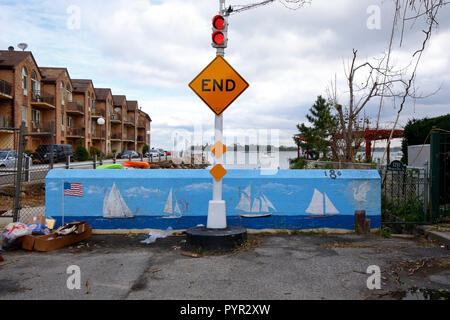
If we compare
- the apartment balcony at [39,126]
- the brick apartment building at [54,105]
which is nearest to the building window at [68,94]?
the brick apartment building at [54,105]

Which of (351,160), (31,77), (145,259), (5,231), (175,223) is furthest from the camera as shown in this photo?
(31,77)

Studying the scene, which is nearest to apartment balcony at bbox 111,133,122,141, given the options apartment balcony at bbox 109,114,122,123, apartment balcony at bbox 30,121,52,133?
apartment balcony at bbox 109,114,122,123

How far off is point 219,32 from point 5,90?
3626cm

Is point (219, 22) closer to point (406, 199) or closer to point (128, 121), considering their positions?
point (406, 199)

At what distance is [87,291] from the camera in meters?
4.10

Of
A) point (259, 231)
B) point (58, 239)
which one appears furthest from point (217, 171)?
point (58, 239)

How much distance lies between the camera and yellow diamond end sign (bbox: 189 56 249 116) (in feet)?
20.2

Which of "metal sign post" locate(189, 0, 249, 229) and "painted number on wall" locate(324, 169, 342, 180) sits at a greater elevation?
"metal sign post" locate(189, 0, 249, 229)

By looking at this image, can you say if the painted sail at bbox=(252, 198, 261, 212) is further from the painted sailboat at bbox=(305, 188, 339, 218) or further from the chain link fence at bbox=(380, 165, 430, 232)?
the chain link fence at bbox=(380, 165, 430, 232)

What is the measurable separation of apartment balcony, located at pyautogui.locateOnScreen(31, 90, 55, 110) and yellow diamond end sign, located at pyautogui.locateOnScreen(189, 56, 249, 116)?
4004 cm

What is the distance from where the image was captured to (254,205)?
7250 millimetres

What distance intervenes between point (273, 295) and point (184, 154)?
37023 millimetres
